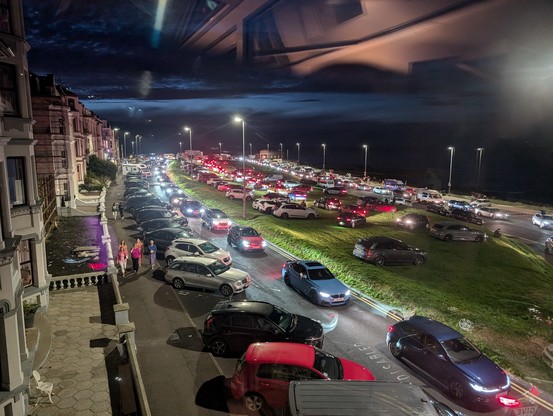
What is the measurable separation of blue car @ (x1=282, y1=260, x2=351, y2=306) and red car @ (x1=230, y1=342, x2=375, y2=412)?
653 cm

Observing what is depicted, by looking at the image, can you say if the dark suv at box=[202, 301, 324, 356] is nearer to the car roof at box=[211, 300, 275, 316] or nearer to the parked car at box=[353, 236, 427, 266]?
the car roof at box=[211, 300, 275, 316]

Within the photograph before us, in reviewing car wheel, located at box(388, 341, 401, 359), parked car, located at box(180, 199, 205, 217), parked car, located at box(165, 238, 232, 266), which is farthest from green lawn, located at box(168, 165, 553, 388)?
parked car, located at box(165, 238, 232, 266)

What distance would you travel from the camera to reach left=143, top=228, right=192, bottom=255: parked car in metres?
24.2

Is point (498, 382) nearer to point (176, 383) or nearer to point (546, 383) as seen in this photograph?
point (546, 383)

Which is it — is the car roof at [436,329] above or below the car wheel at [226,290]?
above

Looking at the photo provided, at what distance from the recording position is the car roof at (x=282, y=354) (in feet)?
32.6

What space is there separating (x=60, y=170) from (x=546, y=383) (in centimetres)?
4046

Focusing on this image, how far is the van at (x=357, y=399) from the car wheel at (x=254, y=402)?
232 cm

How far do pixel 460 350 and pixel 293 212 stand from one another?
24.0 meters

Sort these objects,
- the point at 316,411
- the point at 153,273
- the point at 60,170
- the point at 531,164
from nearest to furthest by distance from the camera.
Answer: the point at 316,411, the point at 153,273, the point at 60,170, the point at 531,164

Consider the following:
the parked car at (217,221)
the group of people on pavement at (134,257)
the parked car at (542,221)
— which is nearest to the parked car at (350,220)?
the parked car at (217,221)

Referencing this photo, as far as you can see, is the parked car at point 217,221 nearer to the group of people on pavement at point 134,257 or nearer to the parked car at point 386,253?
the group of people on pavement at point 134,257

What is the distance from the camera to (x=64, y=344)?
13.0 meters

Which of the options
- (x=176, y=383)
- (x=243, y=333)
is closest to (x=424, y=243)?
(x=243, y=333)
